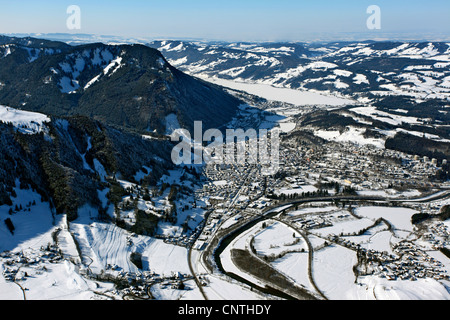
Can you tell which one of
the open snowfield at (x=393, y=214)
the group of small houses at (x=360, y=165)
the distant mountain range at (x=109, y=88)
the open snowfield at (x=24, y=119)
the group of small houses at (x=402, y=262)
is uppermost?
the distant mountain range at (x=109, y=88)

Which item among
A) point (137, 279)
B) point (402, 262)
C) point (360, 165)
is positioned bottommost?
point (402, 262)

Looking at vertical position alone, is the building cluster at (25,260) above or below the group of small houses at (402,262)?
above

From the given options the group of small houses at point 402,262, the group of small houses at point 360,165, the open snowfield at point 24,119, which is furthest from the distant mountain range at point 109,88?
the group of small houses at point 402,262

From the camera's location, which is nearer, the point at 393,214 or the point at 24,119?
the point at 393,214

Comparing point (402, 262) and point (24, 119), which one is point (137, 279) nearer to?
point (402, 262)

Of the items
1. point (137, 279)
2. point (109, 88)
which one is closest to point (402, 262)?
point (137, 279)

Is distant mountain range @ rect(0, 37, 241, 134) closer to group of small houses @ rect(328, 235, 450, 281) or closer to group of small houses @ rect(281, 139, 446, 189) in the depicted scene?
group of small houses @ rect(281, 139, 446, 189)

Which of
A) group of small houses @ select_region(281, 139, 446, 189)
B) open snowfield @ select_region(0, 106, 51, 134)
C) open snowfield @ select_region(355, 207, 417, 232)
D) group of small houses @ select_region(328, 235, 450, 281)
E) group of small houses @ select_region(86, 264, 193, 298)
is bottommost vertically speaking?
group of small houses @ select_region(328, 235, 450, 281)

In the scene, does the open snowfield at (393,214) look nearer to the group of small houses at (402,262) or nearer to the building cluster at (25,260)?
the group of small houses at (402,262)

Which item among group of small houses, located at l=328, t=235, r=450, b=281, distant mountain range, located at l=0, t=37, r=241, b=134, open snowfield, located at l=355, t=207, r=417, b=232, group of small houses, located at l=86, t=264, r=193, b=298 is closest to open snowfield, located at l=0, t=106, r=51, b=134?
group of small houses, located at l=86, t=264, r=193, b=298

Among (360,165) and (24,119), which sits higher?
(24,119)

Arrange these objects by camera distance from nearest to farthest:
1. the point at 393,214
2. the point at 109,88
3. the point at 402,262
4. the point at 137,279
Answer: the point at 137,279 < the point at 402,262 < the point at 393,214 < the point at 109,88

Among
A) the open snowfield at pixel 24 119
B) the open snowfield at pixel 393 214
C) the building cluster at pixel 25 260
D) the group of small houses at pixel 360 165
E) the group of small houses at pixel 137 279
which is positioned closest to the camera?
the building cluster at pixel 25 260
